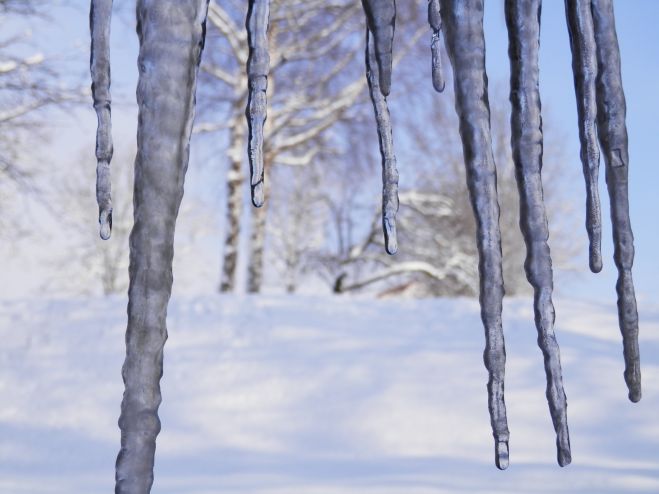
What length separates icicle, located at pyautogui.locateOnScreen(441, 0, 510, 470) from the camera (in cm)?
111

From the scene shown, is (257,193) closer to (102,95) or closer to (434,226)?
(102,95)

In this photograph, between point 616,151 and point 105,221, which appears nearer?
point 105,221

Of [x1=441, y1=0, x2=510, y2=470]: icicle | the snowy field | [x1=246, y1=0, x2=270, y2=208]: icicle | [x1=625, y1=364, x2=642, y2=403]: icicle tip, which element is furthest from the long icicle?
the snowy field

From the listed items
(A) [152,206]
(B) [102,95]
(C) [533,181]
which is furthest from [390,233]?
(B) [102,95]

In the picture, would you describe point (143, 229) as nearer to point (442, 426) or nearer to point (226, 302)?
point (442, 426)

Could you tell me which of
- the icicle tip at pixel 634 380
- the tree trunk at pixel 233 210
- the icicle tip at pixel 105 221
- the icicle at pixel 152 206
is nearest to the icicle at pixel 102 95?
the icicle tip at pixel 105 221

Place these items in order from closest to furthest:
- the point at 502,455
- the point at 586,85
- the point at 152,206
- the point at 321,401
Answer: the point at 152,206
the point at 502,455
the point at 586,85
the point at 321,401

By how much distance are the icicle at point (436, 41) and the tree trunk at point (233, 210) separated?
24.3ft

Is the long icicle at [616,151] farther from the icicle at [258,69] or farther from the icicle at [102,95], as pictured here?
the icicle at [102,95]

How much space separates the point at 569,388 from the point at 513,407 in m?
0.44

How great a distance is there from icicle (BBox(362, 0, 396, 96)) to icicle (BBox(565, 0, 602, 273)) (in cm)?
32

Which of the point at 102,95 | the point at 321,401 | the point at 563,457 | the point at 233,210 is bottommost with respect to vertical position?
the point at 321,401

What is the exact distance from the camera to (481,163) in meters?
1.12

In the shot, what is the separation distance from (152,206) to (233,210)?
7798mm
